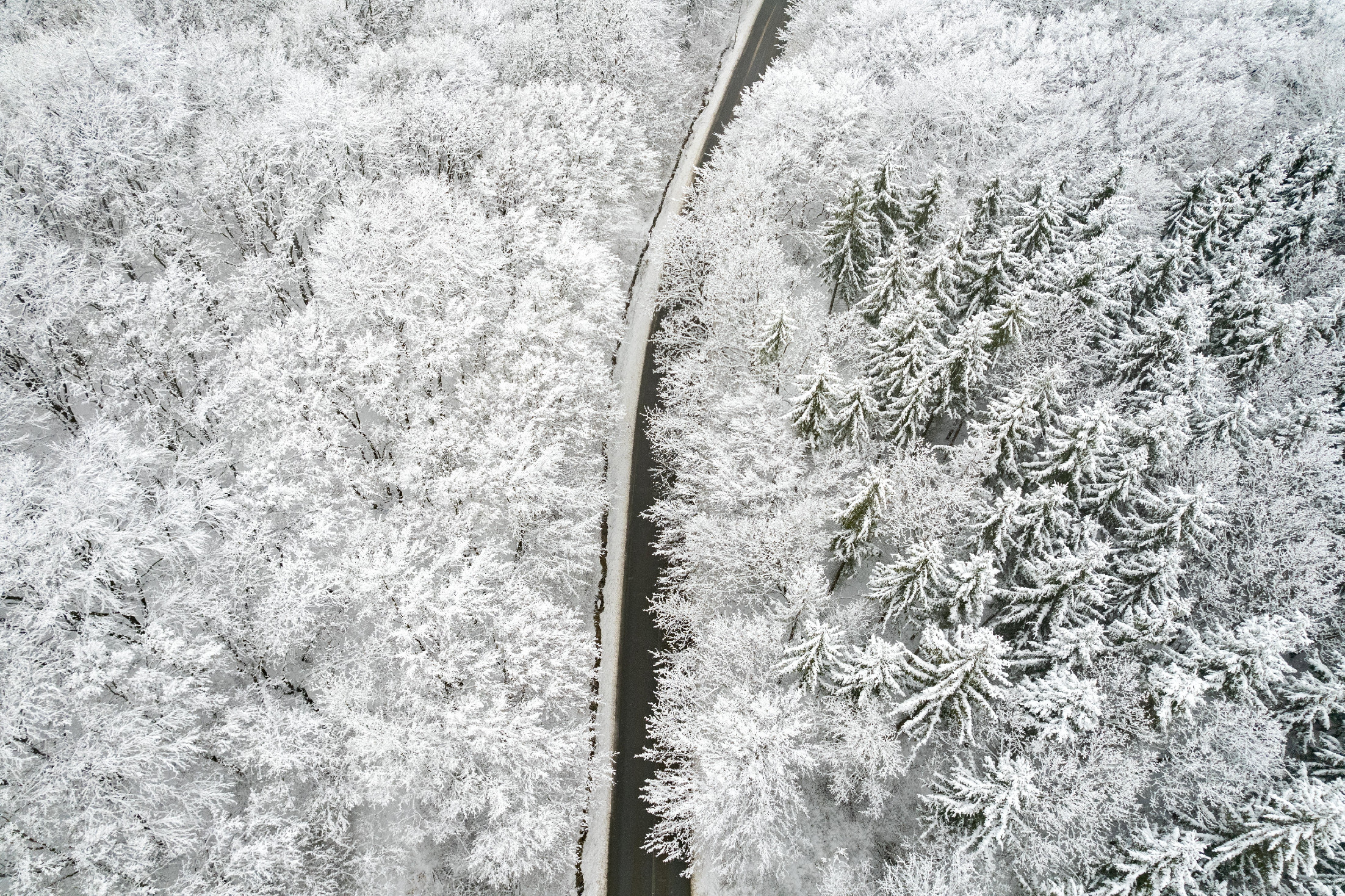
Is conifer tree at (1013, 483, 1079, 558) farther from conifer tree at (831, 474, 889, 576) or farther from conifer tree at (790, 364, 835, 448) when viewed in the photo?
conifer tree at (790, 364, 835, 448)

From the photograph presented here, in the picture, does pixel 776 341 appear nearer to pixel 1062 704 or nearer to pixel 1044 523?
pixel 1044 523

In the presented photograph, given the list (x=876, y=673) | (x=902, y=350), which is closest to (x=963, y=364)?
(x=902, y=350)

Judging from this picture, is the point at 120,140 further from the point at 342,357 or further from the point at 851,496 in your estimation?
the point at 851,496

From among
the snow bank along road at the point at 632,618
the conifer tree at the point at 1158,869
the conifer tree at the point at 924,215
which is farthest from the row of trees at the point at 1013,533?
the snow bank along road at the point at 632,618

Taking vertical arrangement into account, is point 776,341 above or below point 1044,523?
below

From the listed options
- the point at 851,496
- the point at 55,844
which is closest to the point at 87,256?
the point at 55,844

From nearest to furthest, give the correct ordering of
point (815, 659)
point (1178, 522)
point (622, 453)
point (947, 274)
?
point (815, 659)
point (1178, 522)
point (947, 274)
point (622, 453)
